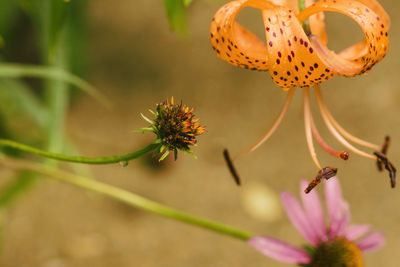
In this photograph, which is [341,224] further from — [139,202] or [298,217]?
[139,202]

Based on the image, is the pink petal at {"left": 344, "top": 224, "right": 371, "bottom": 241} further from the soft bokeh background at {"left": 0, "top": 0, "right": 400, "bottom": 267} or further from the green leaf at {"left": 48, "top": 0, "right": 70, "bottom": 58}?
the soft bokeh background at {"left": 0, "top": 0, "right": 400, "bottom": 267}

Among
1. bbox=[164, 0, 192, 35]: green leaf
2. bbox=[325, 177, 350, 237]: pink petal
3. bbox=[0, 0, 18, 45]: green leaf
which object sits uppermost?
bbox=[0, 0, 18, 45]: green leaf

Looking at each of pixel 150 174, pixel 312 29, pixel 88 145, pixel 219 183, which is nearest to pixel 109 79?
pixel 88 145

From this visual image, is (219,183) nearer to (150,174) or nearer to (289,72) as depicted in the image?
(150,174)

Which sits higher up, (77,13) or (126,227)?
(77,13)

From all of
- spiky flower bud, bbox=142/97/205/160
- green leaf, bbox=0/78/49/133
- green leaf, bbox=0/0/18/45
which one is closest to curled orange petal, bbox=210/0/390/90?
spiky flower bud, bbox=142/97/205/160

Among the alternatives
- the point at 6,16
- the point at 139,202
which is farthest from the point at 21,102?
the point at 139,202
